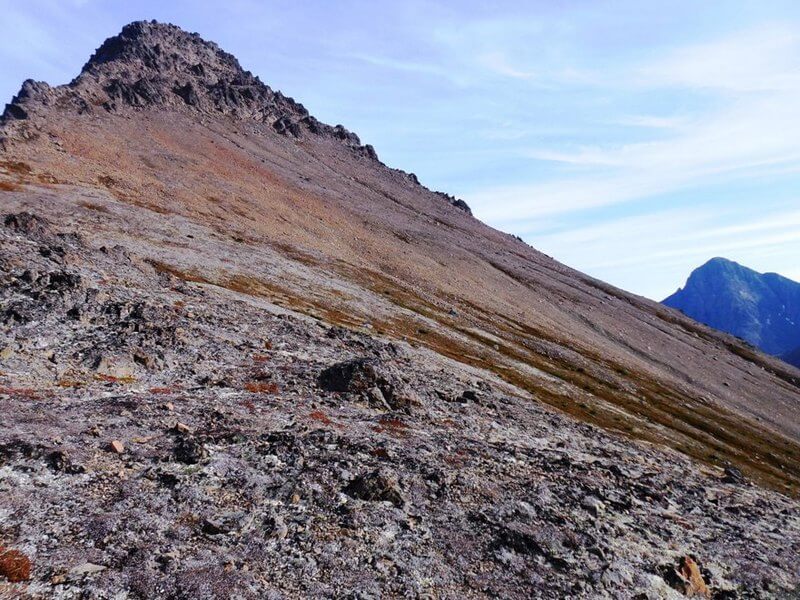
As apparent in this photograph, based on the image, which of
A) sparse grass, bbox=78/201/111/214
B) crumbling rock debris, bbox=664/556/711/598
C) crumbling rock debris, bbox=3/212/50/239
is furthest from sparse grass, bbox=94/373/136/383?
sparse grass, bbox=78/201/111/214

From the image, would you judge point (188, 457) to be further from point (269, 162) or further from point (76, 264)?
point (269, 162)

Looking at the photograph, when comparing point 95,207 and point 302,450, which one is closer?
point 302,450

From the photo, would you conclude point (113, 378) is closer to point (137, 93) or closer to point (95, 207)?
point (95, 207)

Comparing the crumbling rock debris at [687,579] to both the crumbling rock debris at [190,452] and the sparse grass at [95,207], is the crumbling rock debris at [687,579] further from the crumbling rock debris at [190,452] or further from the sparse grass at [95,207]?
the sparse grass at [95,207]

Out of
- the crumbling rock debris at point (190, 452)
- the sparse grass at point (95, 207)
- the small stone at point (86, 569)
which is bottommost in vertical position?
the small stone at point (86, 569)

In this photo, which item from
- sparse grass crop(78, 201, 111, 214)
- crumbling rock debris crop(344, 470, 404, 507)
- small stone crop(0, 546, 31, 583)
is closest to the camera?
small stone crop(0, 546, 31, 583)

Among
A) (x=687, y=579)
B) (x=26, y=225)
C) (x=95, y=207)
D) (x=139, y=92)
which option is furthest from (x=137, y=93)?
(x=687, y=579)

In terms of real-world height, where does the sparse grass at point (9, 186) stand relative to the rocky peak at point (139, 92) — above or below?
below

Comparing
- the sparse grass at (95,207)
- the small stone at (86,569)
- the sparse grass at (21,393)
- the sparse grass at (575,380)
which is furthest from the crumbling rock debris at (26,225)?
the small stone at (86,569)

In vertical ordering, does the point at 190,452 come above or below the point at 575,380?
below

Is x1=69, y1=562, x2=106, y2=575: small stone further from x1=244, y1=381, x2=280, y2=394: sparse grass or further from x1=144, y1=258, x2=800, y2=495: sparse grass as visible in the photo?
x1=144, y1=258, x2=800, y2=495: sparse grass

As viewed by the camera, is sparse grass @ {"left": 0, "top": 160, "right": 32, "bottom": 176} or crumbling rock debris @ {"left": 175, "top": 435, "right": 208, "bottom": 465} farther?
sparse grass @ {"left": 0, "top": 160, "right": 32, "bottom": 176}

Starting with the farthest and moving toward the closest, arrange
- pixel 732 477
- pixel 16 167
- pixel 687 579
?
pixel 16 167, pixel 732 477, pixel 687 579

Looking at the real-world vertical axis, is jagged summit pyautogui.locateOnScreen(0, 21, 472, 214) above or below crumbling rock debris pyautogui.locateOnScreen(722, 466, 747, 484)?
above
